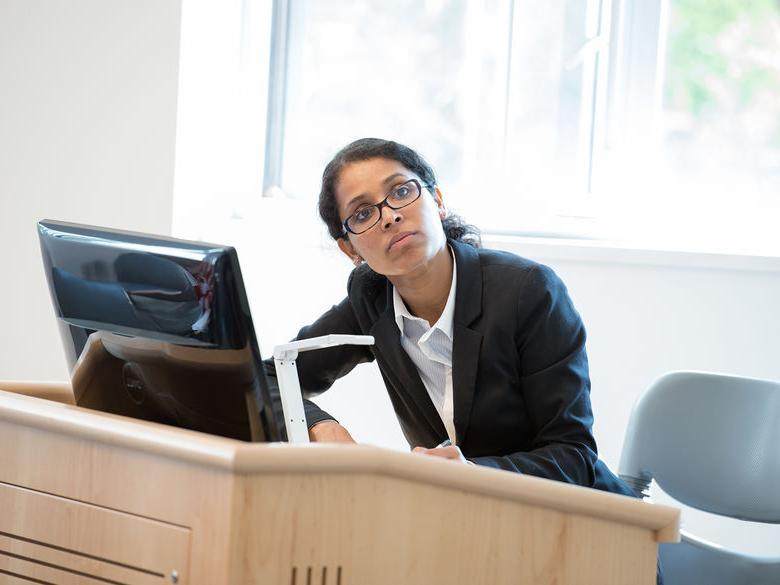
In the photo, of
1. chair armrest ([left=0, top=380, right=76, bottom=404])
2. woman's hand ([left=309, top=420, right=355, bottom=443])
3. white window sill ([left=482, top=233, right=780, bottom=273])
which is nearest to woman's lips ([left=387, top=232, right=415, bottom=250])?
woman's hand ([left=309, top=420, right=355, bottom=443])

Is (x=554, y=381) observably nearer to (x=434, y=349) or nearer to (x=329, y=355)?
(x=434, y=349)

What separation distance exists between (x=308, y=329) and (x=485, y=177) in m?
1.36

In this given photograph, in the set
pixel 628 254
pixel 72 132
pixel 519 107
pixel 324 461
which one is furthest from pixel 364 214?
pixel 72 132

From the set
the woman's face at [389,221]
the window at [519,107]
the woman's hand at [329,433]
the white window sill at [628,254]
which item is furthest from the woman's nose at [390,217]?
the window at [519,107]

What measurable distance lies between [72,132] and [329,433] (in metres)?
1.88

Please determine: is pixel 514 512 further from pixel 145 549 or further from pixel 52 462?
pixel 52 462

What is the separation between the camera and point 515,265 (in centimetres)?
177

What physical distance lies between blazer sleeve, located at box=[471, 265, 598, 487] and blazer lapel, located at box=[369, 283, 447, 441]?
20cm

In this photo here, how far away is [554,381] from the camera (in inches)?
64.2

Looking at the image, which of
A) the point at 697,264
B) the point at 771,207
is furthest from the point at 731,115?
the point at 697,264

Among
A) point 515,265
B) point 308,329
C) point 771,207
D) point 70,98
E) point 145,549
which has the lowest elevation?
point 145,549

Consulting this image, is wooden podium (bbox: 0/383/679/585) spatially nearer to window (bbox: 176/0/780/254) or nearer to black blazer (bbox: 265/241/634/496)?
black blazer (bbox: 265/241/634/496)

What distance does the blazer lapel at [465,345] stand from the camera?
5.52ft

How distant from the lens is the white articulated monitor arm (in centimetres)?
133
